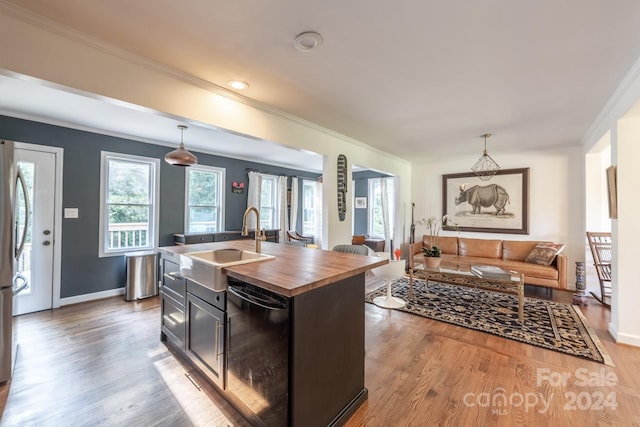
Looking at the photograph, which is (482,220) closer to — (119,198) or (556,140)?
(556,140)

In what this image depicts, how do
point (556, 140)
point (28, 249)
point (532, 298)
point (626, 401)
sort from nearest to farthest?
1. point (626, 401)
2. point (28, 249)
3. point (532, 298)
4. point (556, 140)

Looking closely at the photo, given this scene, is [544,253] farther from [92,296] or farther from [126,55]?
[92,296]

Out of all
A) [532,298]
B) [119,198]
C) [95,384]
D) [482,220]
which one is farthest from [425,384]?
[119,198]

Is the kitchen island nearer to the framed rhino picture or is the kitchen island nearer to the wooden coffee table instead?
the wooden coffee table

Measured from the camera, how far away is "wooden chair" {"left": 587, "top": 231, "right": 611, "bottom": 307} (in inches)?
144

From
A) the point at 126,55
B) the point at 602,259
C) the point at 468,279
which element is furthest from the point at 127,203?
the point at 602,259

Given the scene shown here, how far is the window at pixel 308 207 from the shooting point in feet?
23.4

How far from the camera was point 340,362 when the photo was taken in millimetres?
1624

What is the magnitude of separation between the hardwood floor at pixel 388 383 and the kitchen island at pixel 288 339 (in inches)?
9.4

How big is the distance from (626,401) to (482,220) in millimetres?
3968

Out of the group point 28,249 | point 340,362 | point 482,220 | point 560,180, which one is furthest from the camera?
point 482,220

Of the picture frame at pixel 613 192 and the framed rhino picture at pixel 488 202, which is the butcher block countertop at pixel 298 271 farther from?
the framed rhino picture at pixel 488 202

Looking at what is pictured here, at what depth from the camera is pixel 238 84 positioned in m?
2.45

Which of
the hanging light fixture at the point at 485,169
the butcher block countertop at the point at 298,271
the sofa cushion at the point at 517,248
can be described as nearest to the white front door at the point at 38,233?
the butcher block countertop at the point at 298,271
